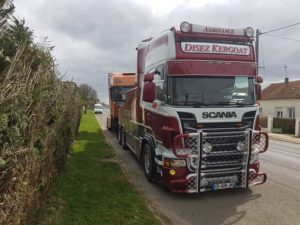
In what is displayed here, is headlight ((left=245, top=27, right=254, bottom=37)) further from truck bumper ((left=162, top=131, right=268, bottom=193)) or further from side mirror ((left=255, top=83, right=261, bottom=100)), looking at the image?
truck bumper ((left=162, top=131, right=268, bottom=193))

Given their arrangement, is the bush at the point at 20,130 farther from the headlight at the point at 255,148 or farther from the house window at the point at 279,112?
the house window at the point at 279,112

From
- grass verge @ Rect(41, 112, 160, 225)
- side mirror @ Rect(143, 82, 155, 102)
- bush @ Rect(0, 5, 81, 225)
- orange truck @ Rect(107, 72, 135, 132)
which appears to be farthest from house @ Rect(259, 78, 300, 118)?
bush @ Rect(0, 5, 81, 225)

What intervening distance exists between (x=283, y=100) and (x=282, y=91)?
315 cm

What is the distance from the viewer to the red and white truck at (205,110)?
8164 mm

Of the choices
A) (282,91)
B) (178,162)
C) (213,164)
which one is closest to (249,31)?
(213,164)

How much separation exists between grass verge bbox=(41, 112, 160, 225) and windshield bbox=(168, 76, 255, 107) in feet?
7.35

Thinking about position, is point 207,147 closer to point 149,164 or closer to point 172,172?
point 172,172

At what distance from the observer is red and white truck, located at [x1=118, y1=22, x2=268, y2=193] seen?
8164 millimetres

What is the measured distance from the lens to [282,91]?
1866 inches

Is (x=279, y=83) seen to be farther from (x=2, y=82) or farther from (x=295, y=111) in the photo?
(x=2, y=82)

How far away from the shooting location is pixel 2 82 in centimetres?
322

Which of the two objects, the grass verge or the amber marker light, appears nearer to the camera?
the grass verge

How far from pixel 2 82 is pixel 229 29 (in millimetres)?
6864

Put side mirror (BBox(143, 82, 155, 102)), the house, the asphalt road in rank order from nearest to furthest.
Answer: the asphalt road < side mirror (BBox(143, 82, 155, 102)) < the house
